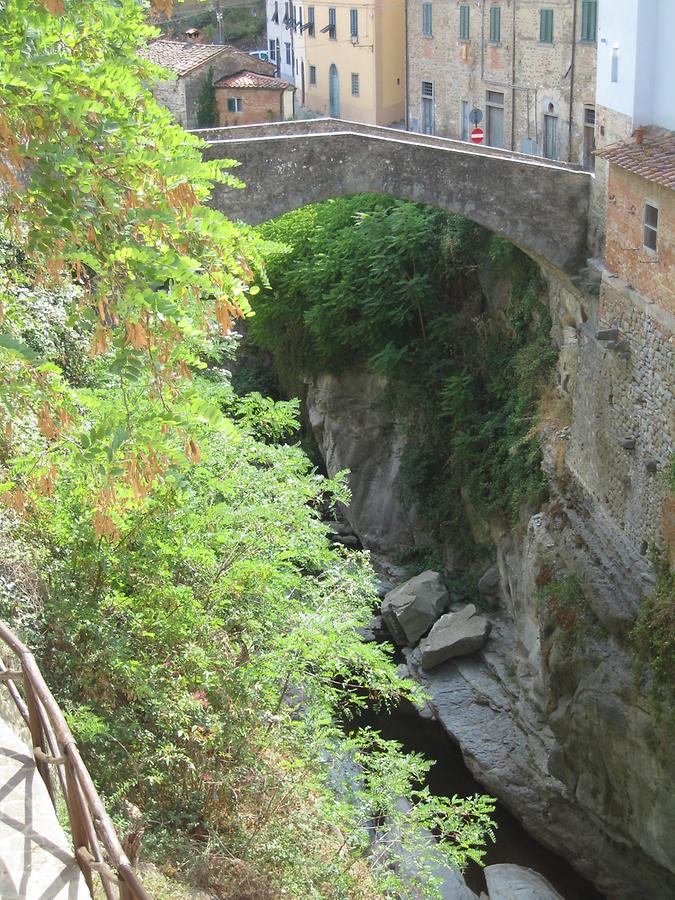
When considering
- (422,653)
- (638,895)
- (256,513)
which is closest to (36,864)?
(256,513)

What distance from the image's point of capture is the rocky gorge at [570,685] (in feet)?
41.2

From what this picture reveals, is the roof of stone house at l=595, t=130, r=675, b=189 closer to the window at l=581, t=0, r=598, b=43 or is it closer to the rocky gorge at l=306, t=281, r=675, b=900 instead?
the rocky gorge at l=306, t=281, r=675, b=900

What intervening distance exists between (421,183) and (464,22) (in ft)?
41.1

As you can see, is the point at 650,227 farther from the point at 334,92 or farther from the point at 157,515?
the point at 334,92

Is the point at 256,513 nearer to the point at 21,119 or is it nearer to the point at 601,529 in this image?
the point at 21,119

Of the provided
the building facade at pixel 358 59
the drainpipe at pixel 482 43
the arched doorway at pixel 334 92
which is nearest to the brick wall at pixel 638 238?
the drainpipe at pixel 482 43

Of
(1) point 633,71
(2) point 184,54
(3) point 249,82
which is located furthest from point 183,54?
(1) point 633,71

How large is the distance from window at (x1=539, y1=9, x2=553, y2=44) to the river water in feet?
44.3

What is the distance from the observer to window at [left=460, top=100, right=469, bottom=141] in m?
26.1

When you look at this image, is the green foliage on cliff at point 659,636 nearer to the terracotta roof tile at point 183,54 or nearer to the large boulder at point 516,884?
the large boulder at point 516,884

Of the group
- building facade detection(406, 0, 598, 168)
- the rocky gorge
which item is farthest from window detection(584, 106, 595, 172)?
the rocky gorge

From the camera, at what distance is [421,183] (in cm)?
1471

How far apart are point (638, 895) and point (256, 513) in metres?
7.20

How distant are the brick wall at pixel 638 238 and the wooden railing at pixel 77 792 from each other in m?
9.10
